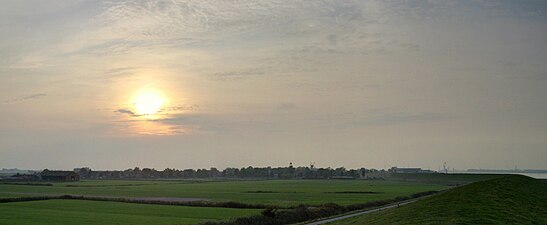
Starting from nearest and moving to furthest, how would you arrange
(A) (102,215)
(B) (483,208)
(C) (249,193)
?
(B) (483,208) < (A) (102,215) < (C) (249,193)

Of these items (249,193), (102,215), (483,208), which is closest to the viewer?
(483,208)

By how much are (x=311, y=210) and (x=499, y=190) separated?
2766 cm

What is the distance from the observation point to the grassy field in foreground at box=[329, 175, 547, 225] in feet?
104

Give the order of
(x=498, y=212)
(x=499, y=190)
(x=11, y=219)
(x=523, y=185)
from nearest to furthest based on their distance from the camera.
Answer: (x=498, y=212) → (x=499, y=190) → (x=523, y=185) → (x=11, y=219)

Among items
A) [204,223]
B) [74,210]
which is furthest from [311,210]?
[74,210]

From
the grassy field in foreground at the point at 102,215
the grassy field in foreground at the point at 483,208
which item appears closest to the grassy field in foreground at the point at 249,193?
the grassy field in foreground at the point at 102,215

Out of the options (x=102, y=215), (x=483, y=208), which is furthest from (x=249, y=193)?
(x=483, y=208)

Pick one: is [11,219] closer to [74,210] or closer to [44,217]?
[44,217]

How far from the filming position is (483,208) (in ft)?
111

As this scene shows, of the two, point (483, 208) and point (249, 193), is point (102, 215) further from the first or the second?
point (249, 193)

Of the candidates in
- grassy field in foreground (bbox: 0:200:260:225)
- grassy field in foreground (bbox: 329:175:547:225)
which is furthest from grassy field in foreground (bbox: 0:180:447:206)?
grassy field in foreground (bbox: 329:175:547:225)

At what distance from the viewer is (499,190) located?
1663 inches

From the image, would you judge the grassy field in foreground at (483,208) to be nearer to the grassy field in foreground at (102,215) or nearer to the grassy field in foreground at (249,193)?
the grassy field in foreground at (102,215)

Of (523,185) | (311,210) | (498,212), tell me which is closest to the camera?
(498,212)
